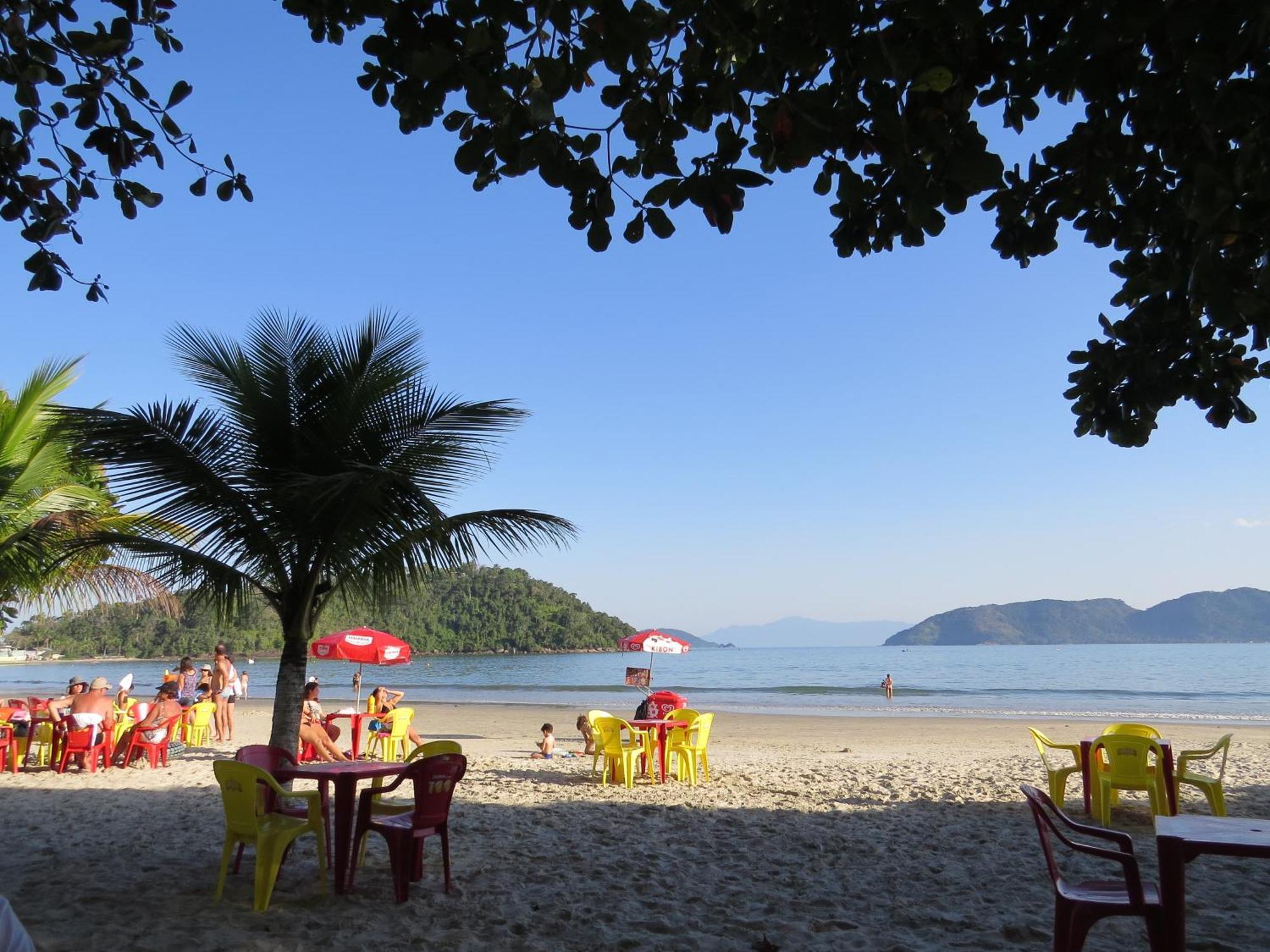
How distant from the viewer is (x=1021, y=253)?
11.7 ft

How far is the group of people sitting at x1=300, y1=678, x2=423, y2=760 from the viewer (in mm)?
8391

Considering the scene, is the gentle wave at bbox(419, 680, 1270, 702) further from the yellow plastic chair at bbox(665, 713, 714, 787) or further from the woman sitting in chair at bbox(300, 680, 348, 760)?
the woman sitting in chair at bbox(300, 680, 348, 760)

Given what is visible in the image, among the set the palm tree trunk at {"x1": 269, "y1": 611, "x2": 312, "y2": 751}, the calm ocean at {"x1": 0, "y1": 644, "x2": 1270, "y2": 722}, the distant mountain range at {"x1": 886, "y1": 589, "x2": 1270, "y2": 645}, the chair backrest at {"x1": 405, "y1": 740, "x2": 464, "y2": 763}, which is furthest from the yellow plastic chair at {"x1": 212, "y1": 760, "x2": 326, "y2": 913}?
the distant mountain range at {"x1": 886, "y1": 589, "x2": 1270, "y2": 645}

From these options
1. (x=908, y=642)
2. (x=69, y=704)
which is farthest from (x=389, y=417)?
(x=908, y=642)

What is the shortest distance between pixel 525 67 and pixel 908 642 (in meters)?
204

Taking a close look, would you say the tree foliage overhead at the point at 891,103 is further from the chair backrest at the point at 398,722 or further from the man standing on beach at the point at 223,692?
the man standing on beach at the point at 223,692

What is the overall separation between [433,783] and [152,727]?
7087mm

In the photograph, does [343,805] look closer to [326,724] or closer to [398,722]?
[398,722]

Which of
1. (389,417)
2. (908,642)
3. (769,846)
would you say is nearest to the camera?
(769,846)

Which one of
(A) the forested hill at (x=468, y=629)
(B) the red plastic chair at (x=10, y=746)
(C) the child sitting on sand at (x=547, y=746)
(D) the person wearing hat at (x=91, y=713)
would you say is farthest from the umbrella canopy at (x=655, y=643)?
(A) the forested hill at (x=468, y=629)

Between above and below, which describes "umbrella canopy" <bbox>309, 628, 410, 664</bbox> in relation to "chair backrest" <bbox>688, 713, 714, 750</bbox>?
above

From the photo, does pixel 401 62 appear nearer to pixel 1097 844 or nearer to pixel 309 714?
pixel 1097 844

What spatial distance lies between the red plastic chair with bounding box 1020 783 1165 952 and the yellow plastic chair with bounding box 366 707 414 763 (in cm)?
827

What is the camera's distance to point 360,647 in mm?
12477
